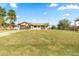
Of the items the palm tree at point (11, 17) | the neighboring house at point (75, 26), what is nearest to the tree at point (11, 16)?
the palm tree at point (11, 17)

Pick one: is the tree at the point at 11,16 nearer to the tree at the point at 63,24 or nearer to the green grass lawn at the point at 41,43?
the green grass lawn at the point at 41,43

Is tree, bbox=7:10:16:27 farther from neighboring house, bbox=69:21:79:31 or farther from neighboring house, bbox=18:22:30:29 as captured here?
neighboring house, bbox=69:21:79:31

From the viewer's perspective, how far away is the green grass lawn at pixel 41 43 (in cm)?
177

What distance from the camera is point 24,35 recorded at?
1.85 m

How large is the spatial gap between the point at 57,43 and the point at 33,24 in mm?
341

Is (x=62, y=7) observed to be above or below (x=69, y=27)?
above

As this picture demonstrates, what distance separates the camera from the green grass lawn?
5.81 ft

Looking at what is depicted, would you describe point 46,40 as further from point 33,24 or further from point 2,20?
point 2,20

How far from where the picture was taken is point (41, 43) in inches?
72.8

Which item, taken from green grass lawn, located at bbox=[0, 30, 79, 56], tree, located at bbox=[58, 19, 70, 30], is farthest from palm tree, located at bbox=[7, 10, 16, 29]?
tree, located at bbox=[58, 19, 70, 30]

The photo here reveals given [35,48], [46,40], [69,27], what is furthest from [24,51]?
[69,27]

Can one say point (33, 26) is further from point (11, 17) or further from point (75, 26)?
point (75, 26)

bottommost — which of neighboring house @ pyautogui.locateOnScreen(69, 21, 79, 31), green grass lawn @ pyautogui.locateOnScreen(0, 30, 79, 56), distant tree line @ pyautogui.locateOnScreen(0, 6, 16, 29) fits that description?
green grass lawn @ pyautogui.locateOnScreen(0, 30, 79, 56)

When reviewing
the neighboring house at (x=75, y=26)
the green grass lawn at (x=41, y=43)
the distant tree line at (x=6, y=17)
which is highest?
the distant tree line at (x=6, y=17)
